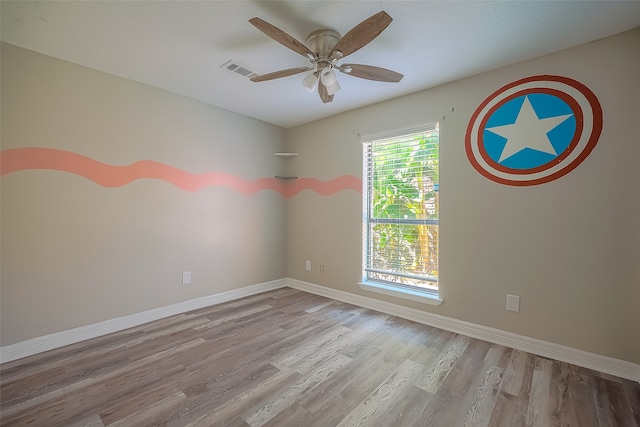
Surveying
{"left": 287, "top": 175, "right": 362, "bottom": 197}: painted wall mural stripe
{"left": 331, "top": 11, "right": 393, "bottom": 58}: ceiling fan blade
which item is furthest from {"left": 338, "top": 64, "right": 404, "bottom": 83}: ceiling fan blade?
{"left": 287, "top": 175, "right": 362, "bottom": 197}: painted wall mural stripe

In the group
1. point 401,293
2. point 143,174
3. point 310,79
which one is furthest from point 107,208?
point 401,293

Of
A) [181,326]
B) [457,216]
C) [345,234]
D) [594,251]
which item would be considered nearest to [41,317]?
[181,326]

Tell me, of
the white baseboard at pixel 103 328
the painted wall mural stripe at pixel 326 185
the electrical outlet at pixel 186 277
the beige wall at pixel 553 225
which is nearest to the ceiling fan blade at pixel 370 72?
the beige wall at pixel 553 225

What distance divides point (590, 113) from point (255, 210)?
138 inches

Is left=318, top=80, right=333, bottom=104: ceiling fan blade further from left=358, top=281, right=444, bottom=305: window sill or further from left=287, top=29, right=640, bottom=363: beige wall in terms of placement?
left=358, top=281, right=444, bottom=305: window sill

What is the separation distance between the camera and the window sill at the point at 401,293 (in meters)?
2.74

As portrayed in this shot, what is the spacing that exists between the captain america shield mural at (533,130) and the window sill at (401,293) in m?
1.30

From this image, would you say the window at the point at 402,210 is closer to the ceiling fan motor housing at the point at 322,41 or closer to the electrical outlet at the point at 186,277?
the ceiling fan motor housing at the point at 322,41

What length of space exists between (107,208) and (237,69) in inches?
70.8

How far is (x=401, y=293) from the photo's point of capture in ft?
9.71

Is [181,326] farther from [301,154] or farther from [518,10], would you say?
[518,10]

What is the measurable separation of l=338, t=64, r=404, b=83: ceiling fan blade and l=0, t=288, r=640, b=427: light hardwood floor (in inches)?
87.0

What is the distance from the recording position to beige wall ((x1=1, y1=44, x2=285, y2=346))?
2.12 meters

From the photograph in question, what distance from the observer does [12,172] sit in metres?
2.09
